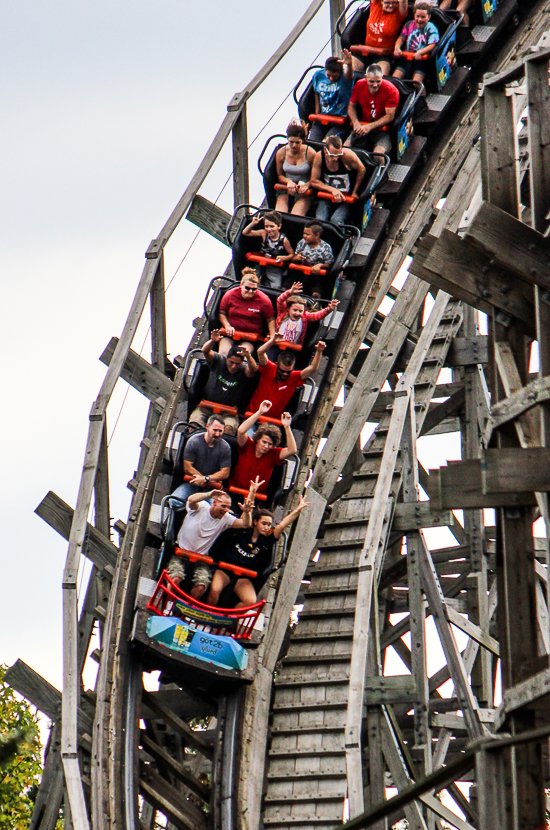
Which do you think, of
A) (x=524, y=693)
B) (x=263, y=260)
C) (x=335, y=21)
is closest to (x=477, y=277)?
(x=524, y=693)

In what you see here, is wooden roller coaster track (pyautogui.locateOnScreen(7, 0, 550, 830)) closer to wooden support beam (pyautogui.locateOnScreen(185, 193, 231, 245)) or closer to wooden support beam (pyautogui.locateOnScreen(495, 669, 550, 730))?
wooden support beam (pyautogui.locateOnScreen(185, 193, 231, 245))

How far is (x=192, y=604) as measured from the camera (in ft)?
26.5

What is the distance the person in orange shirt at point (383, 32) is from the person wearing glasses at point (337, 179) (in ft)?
5.86

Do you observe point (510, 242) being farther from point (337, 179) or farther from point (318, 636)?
point (337, 179)

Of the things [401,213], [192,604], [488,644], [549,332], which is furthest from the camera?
[401,213]

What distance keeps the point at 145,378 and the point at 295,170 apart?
2583 mm

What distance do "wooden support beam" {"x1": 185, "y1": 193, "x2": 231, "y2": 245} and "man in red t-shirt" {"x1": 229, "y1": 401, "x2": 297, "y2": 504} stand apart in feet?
8.95

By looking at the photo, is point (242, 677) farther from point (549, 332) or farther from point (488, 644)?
point (549, 332)

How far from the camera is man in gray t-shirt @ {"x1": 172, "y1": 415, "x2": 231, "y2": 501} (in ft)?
28.8

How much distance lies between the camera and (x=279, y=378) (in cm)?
956

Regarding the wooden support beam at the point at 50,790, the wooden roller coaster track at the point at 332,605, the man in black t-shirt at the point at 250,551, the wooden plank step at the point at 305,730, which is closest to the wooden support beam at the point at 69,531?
the wooden roller coaster track at the point at 332,605

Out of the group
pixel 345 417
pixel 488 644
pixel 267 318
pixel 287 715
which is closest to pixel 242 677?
pixel 287 715

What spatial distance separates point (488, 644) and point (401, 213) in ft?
14.4

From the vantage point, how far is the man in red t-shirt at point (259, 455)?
889cm
